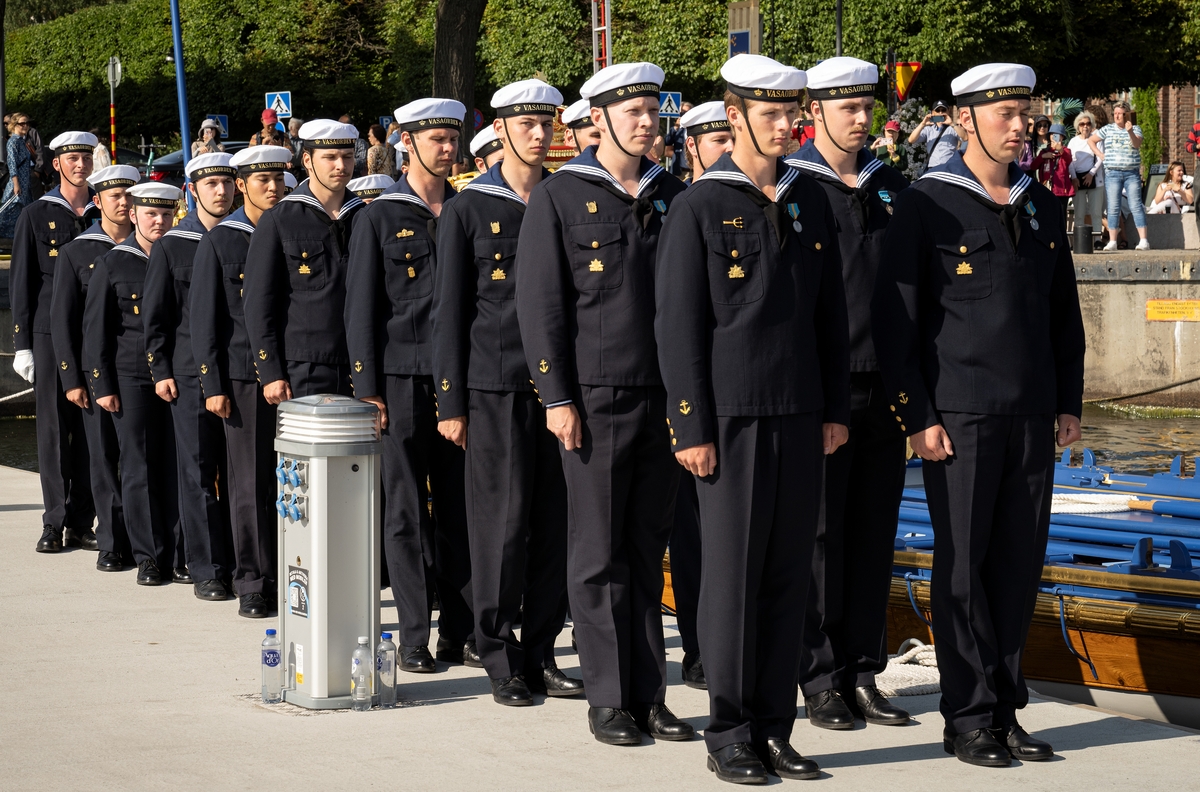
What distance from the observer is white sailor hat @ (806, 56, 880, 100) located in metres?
6.07

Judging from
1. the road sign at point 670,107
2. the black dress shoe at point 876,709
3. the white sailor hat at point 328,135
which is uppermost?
the road sign at point 670,107

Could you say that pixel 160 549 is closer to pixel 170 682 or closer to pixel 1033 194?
pixel 170 682

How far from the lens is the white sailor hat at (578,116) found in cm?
709

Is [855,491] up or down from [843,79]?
down

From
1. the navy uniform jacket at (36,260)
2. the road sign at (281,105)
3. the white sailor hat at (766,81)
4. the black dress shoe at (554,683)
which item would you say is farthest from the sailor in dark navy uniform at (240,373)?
the road sign at (281,105)

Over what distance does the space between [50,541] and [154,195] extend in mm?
2240

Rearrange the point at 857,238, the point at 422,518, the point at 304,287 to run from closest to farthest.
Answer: the point at 857,238 < the point at 422,518 < the point at 304,287

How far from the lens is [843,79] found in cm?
608

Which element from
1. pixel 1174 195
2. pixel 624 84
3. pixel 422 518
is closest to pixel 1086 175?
pixel 1174 195

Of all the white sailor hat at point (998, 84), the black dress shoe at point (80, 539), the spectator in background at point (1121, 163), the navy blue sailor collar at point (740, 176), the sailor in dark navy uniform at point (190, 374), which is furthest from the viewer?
the spectator in background at point (1121, 163)

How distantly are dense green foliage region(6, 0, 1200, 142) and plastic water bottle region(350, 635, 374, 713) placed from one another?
3050 centimetres

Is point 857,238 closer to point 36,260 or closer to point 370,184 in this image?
point 370,184

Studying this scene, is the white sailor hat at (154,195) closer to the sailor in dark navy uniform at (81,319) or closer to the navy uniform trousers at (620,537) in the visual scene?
the sailor in dark navy uniform at (81,319)

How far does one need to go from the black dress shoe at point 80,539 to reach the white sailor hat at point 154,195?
2.16m
